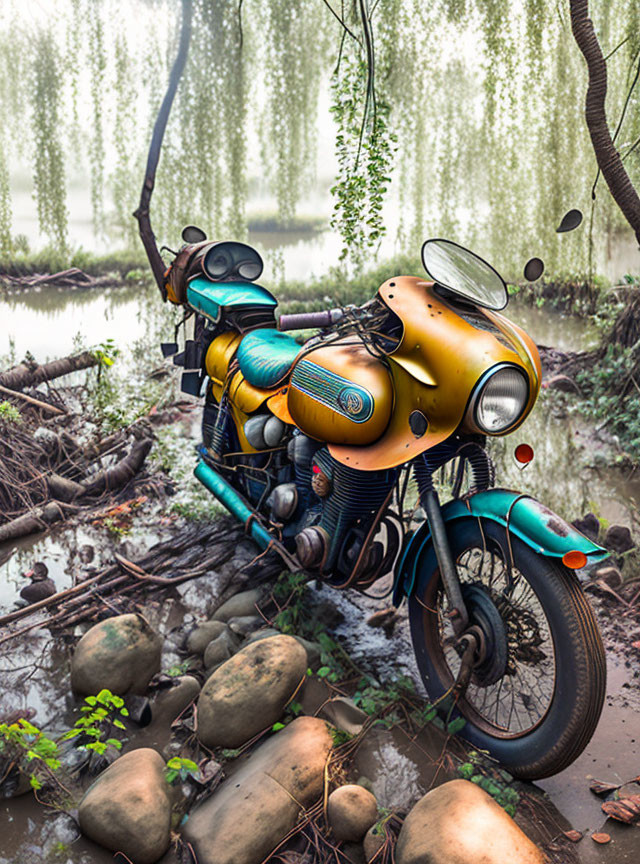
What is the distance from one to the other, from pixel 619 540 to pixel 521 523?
1519mm

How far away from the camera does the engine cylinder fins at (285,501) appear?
2.90 meters

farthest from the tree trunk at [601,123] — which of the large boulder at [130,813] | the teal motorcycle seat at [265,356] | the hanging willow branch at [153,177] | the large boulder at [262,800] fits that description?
the large boulder at [130,813]

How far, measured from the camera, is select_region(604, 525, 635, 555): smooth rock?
3350 millimetres

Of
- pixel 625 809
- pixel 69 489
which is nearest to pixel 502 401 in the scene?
pixel 625 809

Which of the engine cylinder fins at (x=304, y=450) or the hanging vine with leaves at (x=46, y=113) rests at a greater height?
the hanging vine with leaves at (x=46, y=113)

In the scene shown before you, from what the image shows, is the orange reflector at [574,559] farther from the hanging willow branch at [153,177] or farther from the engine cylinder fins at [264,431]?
the hanging willow branch at [153,177]

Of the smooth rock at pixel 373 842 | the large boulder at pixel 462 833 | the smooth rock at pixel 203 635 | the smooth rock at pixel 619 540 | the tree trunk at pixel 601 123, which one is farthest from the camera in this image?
the smooth rock at pixel 619 540

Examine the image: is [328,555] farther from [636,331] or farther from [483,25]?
[483,25]

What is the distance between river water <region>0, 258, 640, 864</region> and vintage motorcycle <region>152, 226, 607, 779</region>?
20 centimetres

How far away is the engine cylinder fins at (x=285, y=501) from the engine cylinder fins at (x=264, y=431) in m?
0.18

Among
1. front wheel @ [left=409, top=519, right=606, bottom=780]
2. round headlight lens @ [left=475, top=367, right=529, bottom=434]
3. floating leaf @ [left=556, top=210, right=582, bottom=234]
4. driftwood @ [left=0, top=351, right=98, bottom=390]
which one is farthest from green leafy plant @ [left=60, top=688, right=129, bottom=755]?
driftwood @ [left=0, top=351, right=98, bottom=390]

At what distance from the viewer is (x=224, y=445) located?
3.40 meters

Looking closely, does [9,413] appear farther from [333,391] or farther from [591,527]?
[591,527]

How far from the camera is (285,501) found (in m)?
2.90
